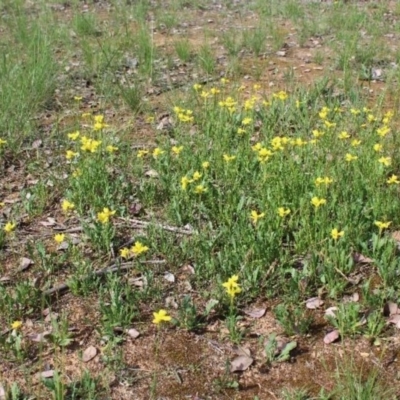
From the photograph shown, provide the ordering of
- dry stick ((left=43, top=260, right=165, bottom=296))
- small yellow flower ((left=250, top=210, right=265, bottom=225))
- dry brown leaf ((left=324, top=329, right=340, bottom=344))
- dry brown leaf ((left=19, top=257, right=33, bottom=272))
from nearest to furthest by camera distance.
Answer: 1. dry brown leaf ((left=324, top=329, right=340, bottom=344))
2. dry stick ((left=43, top=260, right=165, bottom=296))
3. small yellow flower ((left=250, top=210, right=265, bottom=225))
4. dry brown leaf ((left=19, top=257, right=33, bottom=272))

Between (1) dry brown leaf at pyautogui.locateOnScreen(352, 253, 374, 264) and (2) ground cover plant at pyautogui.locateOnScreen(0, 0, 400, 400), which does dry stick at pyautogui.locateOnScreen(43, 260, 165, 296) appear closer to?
(2) ground cover plant at pyautogui.locateOnScreen(0, 0, 400, 400)

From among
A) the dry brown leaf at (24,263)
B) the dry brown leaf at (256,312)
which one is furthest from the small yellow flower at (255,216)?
the dry brown leaf at (24,263)

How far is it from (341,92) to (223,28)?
374 cm

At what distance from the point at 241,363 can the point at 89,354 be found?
0.78m

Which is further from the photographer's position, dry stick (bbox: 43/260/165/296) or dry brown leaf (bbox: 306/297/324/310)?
dry stick (bbox: 43/260/165/296)

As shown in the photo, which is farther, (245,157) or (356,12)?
(356,12)

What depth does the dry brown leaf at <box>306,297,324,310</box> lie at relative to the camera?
3174 millimetres

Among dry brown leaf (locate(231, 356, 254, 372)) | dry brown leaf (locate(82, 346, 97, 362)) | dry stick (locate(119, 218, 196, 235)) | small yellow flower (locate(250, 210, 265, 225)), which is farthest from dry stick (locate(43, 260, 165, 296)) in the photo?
dry brown leaf (locate(231, 356, 254, 372))

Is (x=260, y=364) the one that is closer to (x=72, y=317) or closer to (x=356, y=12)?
(x=72, y=317)

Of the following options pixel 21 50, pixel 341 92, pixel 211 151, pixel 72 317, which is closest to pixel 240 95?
pixel 341 92

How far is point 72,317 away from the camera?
320 centimetres

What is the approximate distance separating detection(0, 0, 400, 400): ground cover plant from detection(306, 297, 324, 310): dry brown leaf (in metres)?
0.02

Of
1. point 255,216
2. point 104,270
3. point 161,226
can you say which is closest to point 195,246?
point 161,226

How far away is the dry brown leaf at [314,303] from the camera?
3174mm
